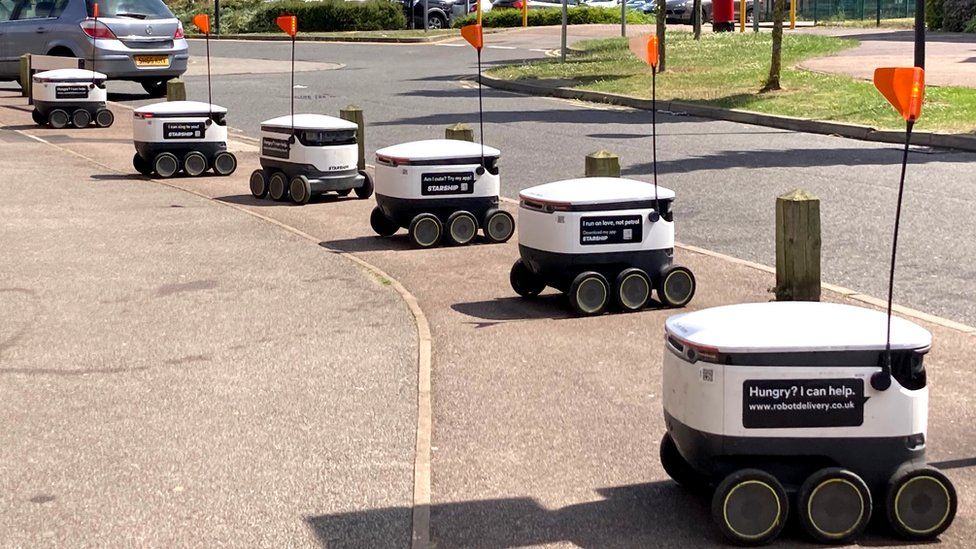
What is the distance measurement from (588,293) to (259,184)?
19.7ft

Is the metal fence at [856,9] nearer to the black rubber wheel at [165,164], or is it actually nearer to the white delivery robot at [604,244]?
the black rubber wheel at [165,164]

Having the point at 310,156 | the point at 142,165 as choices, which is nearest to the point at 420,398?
the point at 310,156

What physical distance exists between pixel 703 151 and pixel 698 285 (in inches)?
297

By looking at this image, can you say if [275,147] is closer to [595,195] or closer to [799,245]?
[595,195]

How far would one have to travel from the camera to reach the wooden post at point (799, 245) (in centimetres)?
864

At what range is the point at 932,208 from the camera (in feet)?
42.7

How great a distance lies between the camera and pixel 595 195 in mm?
9148

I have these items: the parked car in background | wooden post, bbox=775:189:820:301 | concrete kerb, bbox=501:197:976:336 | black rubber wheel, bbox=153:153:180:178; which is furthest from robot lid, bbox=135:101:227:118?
the parked car in background

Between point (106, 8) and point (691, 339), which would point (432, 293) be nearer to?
point (691, 339)

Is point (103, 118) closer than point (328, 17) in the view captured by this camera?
Yes

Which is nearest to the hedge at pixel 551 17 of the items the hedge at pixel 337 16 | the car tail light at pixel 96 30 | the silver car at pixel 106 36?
the hedge at pixel 337 16

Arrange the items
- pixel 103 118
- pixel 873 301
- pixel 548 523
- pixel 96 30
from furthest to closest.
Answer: pixel 96 30 → pixel 103 118 → pixel 873 301 → pixel 548 523

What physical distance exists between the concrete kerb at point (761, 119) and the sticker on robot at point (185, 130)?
26.0ft


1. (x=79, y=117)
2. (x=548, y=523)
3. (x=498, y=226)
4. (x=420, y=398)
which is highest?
(x=79, y=117)
